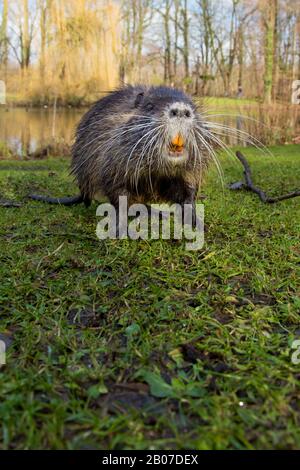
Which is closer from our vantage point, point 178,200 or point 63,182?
point 178,200

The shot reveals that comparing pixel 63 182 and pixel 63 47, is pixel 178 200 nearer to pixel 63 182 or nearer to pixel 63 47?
pixel 63 182

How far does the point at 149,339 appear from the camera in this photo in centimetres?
161

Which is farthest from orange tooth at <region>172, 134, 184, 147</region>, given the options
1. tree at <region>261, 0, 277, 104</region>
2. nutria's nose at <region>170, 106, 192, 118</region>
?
tree at <region>261, 0, 277, 104</region>

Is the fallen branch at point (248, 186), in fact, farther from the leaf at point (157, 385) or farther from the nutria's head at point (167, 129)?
the leaf at point (157, 385)

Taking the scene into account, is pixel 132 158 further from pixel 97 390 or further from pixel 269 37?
pixel 269 37

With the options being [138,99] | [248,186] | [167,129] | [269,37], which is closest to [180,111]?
[167,129]

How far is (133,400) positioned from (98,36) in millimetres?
19281

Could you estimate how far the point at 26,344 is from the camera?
158cm

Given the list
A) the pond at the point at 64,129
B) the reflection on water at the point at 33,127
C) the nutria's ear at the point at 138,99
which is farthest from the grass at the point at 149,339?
the reflection on water at the point at 33,127

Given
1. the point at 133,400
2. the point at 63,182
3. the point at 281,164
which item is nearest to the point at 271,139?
the point at 281,164

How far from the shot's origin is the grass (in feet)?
3.84

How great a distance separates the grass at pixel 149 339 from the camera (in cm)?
117

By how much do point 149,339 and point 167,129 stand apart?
1255 mm

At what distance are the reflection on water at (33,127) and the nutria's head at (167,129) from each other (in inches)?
286
